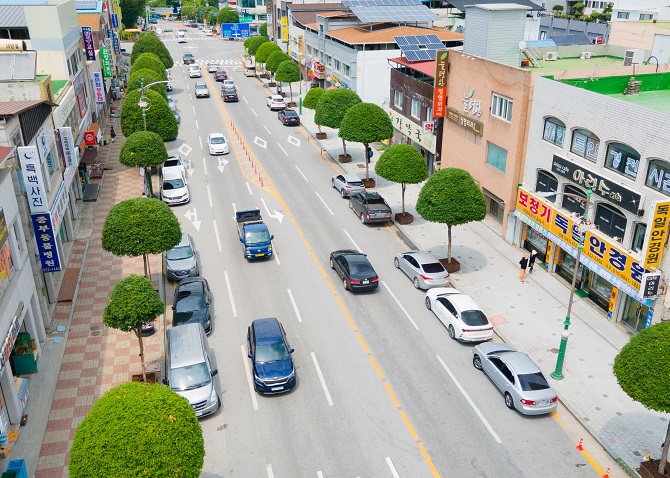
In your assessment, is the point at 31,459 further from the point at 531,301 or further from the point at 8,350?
the point at 531,301

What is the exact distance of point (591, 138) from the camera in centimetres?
3034

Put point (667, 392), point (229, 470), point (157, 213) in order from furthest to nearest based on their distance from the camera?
1. point (157, 213)
2. point (229, 470)
3. point (667, 392)

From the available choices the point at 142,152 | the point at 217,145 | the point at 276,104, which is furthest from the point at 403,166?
the point at 276,104

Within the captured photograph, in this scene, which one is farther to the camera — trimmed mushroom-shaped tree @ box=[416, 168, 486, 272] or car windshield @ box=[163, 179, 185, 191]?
car windshield @ box=[163, 179, 185, 191]

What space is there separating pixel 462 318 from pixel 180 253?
16.6 meters

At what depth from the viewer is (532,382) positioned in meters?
23.5

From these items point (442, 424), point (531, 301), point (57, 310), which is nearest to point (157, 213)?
point (57, 310)

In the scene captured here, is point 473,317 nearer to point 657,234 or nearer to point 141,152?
point 657,234

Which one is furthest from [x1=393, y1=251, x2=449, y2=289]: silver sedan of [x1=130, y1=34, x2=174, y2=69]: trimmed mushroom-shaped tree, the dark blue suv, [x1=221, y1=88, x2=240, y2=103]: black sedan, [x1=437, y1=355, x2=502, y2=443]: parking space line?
[x1=130, y1=34, x2=174, y2=69]: trimmed mushroom-shaped tree

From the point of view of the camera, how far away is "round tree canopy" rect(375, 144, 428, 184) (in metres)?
40.5

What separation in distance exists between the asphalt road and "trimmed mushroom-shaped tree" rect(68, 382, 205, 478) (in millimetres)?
5345

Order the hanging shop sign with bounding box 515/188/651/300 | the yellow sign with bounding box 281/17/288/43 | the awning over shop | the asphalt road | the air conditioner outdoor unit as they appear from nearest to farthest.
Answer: the asphalt road → the hanging shop sign with bounding box 515/188/651/300 → the air conditioner outdoor unit → the awning over shop → the yellow sign with bounding box 281/17/288/43

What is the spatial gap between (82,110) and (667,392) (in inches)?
1831

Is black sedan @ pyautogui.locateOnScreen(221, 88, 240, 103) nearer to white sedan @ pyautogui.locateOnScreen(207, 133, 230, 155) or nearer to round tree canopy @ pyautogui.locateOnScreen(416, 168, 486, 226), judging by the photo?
white sedan @ pyautogui.locateOnScreen(207, 133, 230, 155)
